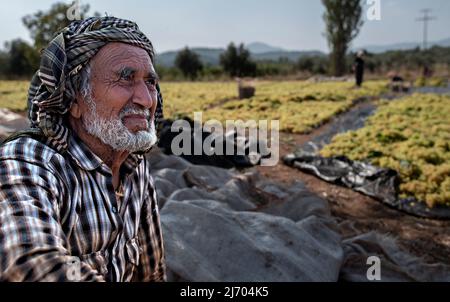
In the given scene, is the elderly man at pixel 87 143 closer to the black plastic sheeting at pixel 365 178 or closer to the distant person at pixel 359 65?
the black plastic sheeting at pixel 365 178

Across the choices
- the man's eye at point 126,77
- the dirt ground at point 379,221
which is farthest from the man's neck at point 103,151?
the dirt ground at point 379,221

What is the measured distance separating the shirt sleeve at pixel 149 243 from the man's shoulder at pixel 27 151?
61 centimetres

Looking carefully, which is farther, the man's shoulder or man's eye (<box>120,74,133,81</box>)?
man's eye (<box>120,74,133,81</box>)

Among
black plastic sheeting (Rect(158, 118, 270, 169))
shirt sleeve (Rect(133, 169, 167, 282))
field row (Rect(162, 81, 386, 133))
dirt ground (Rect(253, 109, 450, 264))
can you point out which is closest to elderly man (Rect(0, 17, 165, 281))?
shirt sleeve (Rect(133, 169, 167, 282))

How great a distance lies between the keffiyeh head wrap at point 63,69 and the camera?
1.33 metres

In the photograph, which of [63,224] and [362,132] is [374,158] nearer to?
[362,132]

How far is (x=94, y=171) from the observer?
1.42 meters

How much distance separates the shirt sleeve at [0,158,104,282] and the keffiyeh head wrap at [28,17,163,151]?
0.19 metres

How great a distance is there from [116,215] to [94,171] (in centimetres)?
18

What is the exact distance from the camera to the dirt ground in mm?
3487

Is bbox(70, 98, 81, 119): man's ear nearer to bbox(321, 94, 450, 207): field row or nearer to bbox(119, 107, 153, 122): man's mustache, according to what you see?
bbox(119, 107, 153, 122): man's mustache

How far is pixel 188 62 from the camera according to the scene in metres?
30.2
